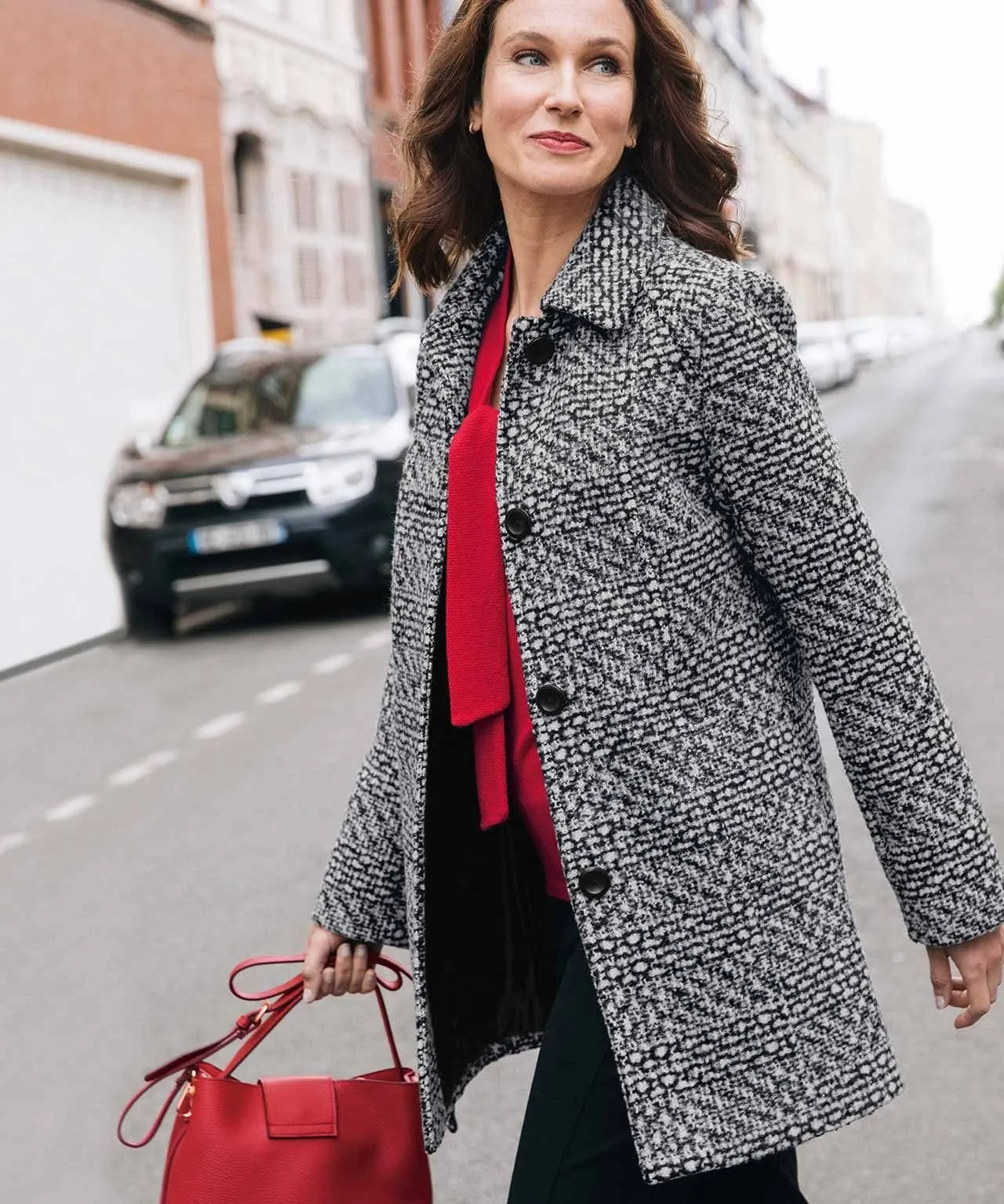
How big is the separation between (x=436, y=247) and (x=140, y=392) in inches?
462

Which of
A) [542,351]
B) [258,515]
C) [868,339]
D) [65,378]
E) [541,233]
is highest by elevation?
[541,233]

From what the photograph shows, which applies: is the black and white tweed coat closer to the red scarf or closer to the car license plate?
the red scarf

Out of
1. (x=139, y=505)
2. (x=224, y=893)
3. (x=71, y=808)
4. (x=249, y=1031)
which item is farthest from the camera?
(x=139, y=505)

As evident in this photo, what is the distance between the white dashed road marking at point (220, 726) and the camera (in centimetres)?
798

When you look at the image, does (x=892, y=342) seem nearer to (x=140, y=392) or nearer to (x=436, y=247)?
(x=140, y=392)

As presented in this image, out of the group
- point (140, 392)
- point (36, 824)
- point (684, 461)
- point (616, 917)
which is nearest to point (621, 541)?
point (684, 461)

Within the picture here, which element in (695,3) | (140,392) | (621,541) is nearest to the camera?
(621,541)

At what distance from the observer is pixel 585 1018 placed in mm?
2049

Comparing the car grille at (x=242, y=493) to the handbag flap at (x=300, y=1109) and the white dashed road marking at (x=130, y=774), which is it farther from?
the handbag flap at (x=300, y=1109)

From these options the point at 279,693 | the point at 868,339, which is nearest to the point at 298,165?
the point at 279,693

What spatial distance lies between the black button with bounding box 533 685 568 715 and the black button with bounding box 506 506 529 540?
0.54 feet

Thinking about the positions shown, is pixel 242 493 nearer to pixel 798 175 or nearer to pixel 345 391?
pixel 345 391

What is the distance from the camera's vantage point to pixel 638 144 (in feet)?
7.58

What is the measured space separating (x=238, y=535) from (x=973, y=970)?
9122 millimetres
